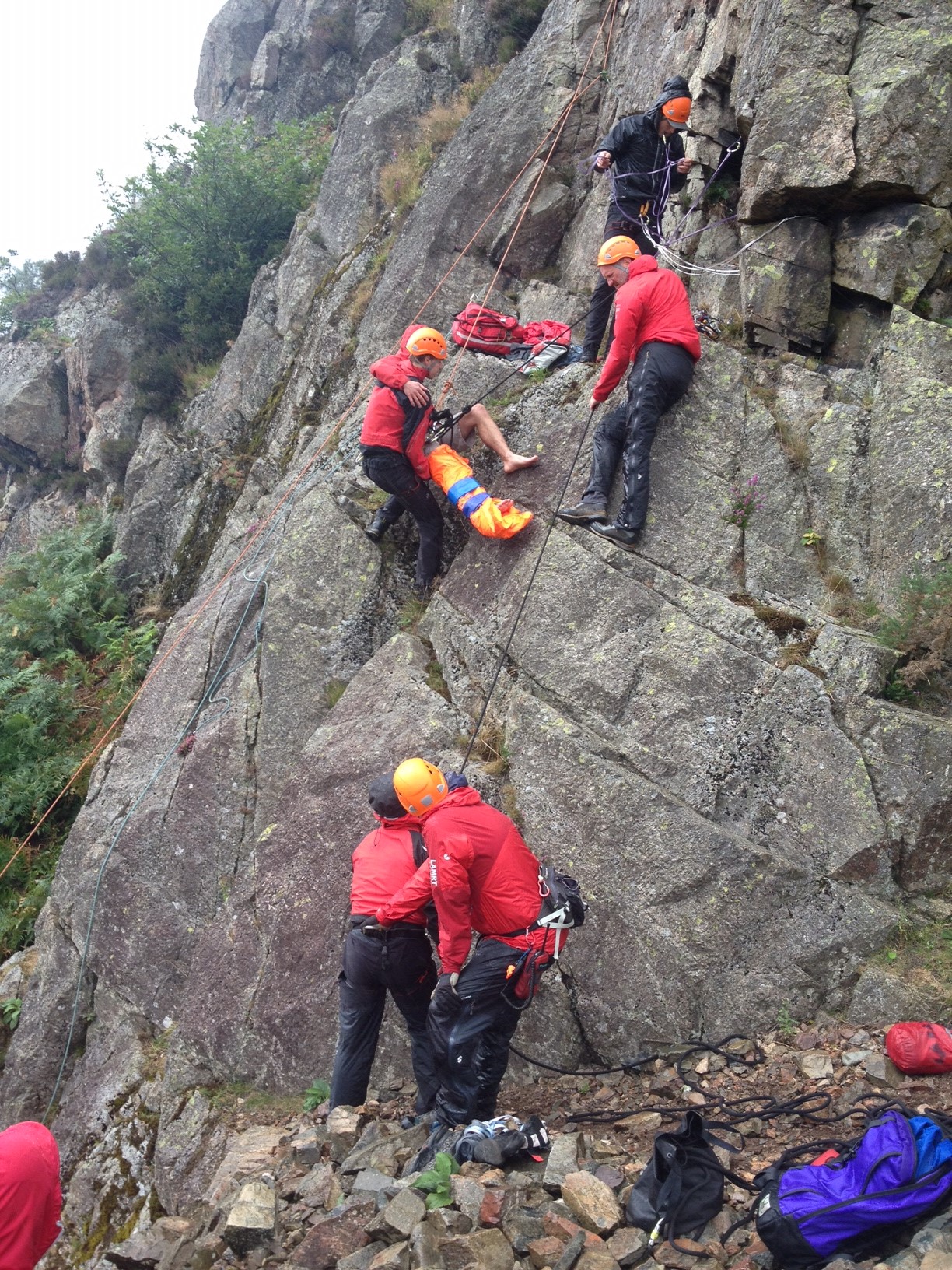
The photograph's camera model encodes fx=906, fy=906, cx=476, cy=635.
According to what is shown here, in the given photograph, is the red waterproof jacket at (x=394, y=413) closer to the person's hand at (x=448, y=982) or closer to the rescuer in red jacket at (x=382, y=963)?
→ the rescuer in red jacket at (x=382, y=963)

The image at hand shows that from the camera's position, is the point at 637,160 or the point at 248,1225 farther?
the point at 637,160

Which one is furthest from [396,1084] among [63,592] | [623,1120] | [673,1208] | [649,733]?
[63,592]

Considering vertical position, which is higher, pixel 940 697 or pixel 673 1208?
pixel 673 1208

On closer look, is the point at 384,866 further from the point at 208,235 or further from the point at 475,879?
the point at 208,235

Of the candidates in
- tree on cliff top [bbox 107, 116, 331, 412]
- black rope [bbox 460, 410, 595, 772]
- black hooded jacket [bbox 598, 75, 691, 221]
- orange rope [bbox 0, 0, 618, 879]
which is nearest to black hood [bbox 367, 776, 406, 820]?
black rope [bbox 460, 410, 595, 772]

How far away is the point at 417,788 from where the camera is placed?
659 centimetres

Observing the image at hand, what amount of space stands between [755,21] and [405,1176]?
11.8 meters

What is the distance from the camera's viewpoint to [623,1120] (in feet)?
19.8

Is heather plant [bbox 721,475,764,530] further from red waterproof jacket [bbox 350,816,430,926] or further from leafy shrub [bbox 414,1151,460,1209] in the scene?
leafy shrub [bbox 414,1151,460,1209]

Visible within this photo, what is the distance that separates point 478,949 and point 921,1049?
2.85 meters

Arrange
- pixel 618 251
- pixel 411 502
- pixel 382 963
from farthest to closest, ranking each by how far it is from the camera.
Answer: pixel 411 502 < pixel 618 251 < pixel 382 963

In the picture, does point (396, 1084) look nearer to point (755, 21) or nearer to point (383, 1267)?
point (383, 1267)

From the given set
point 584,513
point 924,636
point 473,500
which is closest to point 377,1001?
point 584,513

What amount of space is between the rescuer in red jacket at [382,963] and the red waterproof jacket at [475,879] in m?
0.43
